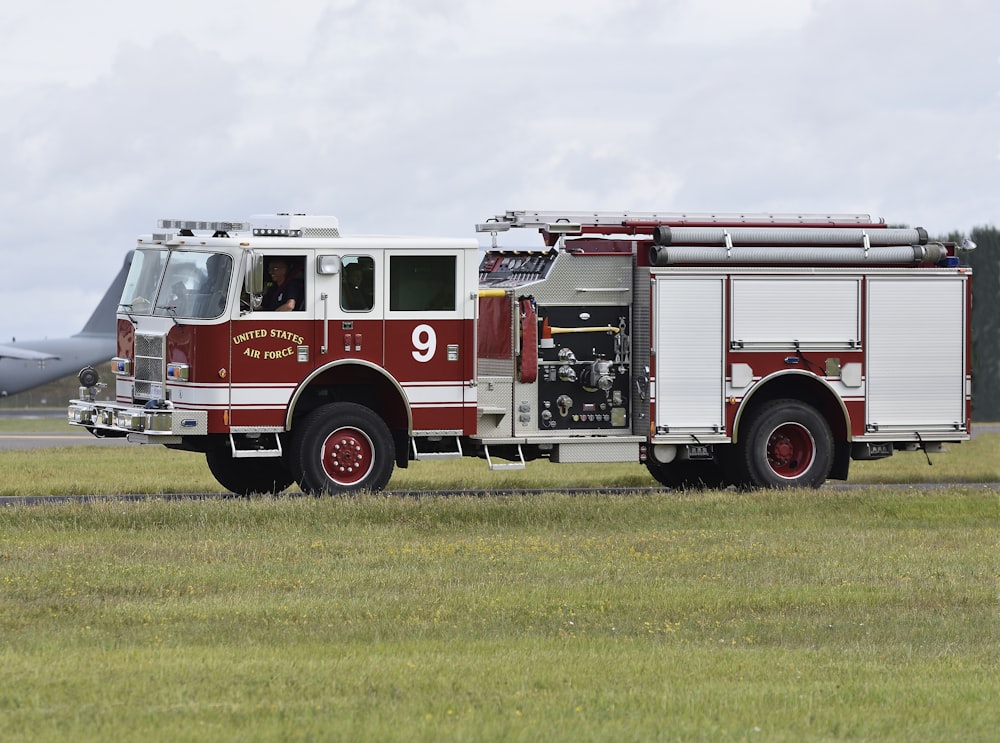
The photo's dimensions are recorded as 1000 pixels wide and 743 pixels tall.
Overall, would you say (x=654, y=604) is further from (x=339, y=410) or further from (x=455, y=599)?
(x=339, y=410)

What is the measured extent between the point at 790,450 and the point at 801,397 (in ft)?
2.24

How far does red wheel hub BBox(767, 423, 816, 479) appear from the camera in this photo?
20188 mm

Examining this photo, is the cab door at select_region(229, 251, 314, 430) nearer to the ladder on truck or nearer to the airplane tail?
the ladder on truck

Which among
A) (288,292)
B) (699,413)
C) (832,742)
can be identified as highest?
(288,292)

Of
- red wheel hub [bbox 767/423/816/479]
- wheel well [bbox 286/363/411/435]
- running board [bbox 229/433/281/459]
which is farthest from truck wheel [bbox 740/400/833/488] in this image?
running board [bbox 229/433/281/459]

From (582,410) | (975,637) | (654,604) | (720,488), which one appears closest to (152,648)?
(654,604)

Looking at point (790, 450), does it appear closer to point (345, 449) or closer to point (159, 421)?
point (345, 449)

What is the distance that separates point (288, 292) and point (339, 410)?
1.43 m

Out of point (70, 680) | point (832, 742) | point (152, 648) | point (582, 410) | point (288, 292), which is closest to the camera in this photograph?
point (832, 742)

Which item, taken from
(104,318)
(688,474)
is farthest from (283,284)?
(104,318)

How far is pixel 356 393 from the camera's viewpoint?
1864 centimetres

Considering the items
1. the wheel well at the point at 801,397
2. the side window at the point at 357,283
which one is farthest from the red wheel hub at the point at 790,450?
the side window at the point at 357,283

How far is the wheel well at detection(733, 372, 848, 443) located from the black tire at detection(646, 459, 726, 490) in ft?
3.29

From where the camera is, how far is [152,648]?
9797 mm
